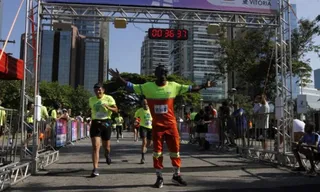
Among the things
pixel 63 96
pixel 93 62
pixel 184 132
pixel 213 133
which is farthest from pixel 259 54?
pixel 93 62

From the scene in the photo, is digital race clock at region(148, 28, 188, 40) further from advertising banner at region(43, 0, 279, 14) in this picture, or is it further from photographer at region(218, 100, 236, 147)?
photographer at region(218, 100, 236, 147)

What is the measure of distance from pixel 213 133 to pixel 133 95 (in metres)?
47.4

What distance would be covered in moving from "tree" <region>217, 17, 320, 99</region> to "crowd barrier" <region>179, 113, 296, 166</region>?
8.80m

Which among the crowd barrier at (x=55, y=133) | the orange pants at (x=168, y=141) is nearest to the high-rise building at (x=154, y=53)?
the crowd barrier at (x=55, y=133)

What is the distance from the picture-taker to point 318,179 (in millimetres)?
7141

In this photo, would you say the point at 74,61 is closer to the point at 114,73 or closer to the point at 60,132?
the point at 60,132

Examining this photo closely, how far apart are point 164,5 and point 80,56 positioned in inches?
3342

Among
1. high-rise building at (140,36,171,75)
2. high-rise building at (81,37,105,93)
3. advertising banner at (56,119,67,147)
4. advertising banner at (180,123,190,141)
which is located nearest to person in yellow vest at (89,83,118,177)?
advertising banner at (56,119,67,147)

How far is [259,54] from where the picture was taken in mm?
22031

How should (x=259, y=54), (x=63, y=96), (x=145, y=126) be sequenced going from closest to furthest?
1. (x=145, y=126)
2. (x=259, y=54)
3. (x=63, y=96)

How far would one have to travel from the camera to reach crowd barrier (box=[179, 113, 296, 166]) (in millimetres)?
9474

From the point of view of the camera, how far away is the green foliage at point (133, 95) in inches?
2251

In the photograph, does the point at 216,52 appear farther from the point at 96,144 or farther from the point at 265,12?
the point at 96,144

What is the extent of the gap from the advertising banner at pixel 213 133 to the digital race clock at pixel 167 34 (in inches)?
138
